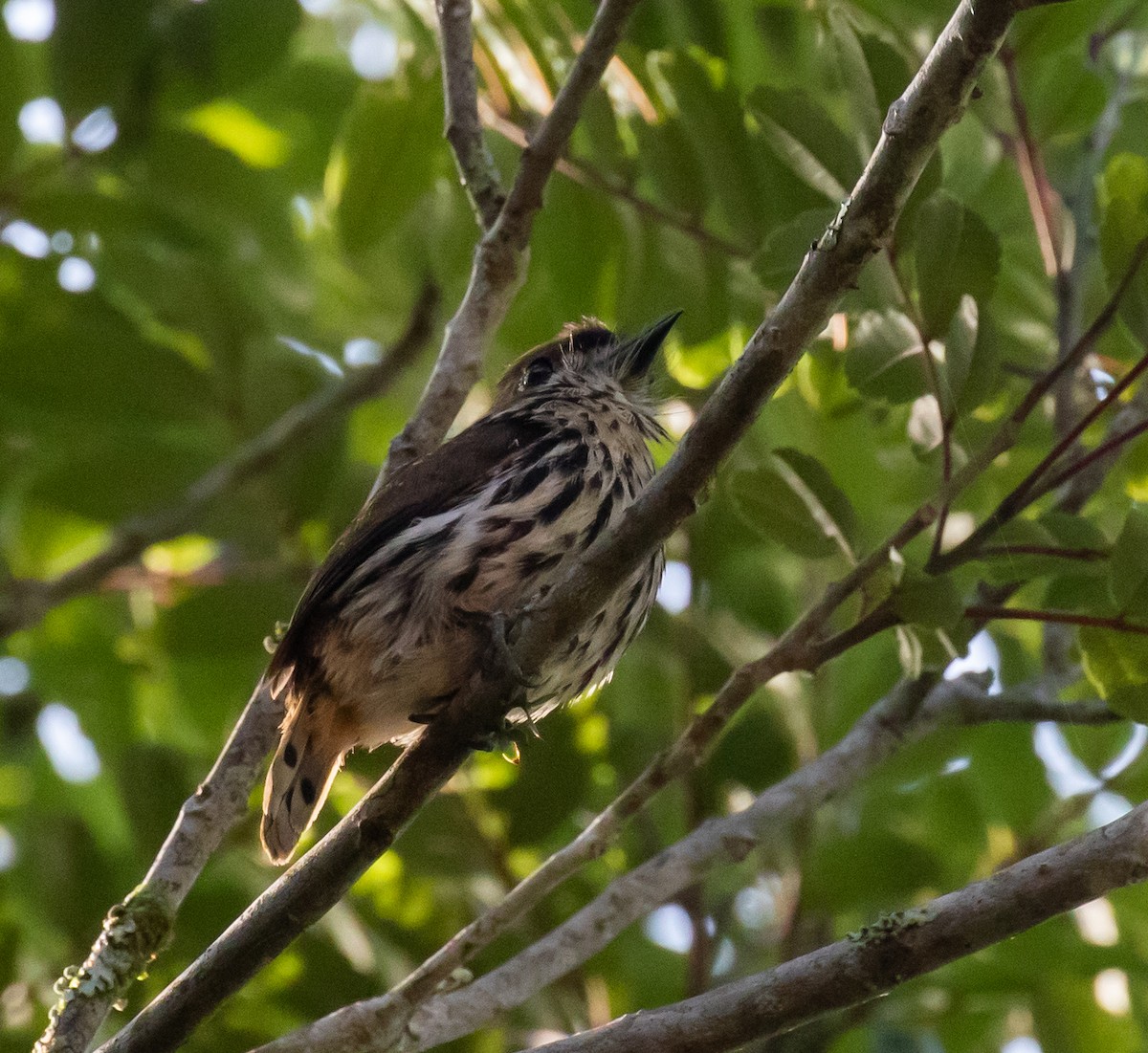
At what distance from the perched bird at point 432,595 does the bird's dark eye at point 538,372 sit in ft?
2.57

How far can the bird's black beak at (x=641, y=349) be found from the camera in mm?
4273

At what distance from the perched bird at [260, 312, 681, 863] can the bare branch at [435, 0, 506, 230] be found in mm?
576

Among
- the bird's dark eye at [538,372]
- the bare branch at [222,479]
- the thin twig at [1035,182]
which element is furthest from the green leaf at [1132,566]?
the bare branch at [222,479]

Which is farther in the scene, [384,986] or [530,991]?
[384,986]

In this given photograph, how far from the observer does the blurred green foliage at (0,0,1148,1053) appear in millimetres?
3807

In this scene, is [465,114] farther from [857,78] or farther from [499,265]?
[857,78]

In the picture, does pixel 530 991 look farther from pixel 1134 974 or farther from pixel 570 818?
pixel 1134 974

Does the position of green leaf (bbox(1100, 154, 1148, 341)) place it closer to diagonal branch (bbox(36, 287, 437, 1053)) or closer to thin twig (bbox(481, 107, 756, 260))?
thin twig (bbox(481, 107, 756, 260))

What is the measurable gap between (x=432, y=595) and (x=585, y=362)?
1.34 m

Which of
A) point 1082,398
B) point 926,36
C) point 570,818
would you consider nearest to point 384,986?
point 570,818

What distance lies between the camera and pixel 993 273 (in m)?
2.98

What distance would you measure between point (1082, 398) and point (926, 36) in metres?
1.01

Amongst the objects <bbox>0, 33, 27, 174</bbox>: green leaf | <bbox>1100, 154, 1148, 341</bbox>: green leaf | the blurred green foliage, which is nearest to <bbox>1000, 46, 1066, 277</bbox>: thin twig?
the blurred green foliage

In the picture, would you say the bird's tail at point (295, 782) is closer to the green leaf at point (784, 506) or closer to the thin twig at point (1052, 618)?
the green leaf at point (784, 506)
